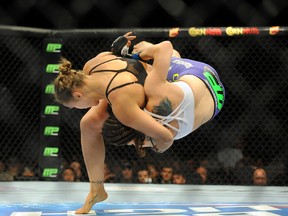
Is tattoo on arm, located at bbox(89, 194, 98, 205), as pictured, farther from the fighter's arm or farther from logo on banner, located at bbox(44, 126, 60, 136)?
logo on banner, located at bbox(44, 126, 60, 136)

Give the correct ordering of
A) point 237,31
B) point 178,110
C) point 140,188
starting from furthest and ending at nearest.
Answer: point 237,31, point 140,188, point 178,110

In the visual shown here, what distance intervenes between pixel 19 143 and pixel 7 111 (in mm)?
232

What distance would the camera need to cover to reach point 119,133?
1.66 m

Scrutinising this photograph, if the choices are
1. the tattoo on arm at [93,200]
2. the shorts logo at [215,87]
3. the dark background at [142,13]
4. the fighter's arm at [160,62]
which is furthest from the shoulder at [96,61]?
the dark background at [142,13]

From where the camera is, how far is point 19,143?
10.5ft

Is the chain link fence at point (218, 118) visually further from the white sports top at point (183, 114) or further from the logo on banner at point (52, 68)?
the white sports top at point (183, 114)

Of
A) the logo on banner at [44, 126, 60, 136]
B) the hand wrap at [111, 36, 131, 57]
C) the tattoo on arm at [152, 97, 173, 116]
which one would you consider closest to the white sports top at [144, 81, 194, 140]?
the tattoo on arm at [152, 97, 173, 116]

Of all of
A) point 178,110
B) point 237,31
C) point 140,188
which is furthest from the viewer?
point 237,31

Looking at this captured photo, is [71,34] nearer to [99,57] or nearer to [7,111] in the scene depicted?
[7,111]

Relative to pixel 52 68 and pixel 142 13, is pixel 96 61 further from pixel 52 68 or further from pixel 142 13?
pixel 142 13

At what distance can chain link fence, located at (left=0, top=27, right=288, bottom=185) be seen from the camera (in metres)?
3.14

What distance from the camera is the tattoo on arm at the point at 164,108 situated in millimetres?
1578

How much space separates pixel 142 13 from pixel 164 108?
2133mm

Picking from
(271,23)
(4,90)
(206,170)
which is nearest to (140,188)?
(206,170)
